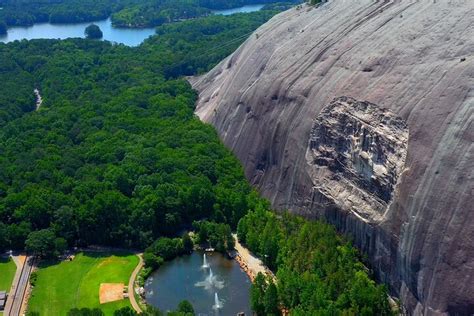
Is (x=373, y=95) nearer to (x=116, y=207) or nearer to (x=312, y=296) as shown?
(x=312, y=296)

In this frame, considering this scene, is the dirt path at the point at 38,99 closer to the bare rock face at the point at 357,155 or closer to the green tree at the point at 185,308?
the bare rock face at the point at 357,155

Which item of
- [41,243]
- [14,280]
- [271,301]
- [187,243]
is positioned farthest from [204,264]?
[14,280]

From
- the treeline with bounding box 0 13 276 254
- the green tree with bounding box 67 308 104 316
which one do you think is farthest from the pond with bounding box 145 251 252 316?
the green tree with bounding box 67 308 104 316

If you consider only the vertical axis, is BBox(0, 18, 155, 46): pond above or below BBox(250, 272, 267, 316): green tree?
above

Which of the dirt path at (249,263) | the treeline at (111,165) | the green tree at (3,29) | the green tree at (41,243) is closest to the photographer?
the dirt path at (249,263)

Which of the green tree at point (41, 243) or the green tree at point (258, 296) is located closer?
the green tree at point (258, 296)

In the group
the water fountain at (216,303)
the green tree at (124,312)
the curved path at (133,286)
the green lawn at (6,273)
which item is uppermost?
the green tree at (124,312)

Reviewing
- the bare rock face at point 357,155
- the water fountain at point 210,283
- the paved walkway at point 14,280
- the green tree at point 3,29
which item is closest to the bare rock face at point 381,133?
the bare rock face at point 357,155

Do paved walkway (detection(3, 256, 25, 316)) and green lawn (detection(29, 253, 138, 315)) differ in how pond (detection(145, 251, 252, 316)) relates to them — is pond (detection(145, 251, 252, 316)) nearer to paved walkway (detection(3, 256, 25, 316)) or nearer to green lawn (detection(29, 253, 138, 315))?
green lawn (detection(29, 253, 138, 315))
